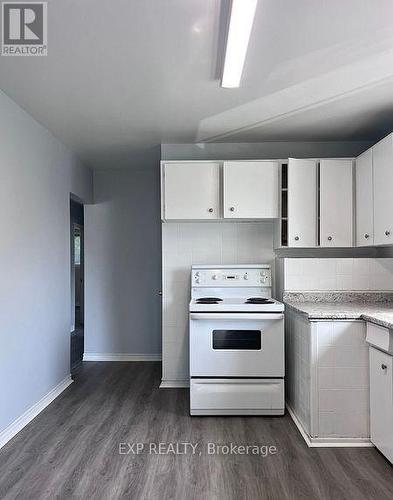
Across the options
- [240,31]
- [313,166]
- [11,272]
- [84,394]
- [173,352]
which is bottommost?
[84,394]

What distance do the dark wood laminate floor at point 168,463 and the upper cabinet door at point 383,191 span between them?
1460mm

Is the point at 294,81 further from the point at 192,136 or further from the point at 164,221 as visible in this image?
the point at 164,221

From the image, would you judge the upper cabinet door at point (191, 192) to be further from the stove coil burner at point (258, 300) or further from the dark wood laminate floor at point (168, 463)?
the dark wood laminate floor at point (168, 463)

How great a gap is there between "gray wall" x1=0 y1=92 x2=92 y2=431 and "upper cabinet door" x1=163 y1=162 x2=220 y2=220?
3.45ft

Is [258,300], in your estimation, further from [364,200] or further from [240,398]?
[364,200]

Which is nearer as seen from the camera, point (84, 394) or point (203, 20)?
point (203, 20)

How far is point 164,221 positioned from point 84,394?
174 cm

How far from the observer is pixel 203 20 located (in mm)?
1882

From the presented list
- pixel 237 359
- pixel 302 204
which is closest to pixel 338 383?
pixel 237 359

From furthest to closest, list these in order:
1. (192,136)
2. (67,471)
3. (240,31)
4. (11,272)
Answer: (192,136) < (11,272) < (67,471) < (240,31)

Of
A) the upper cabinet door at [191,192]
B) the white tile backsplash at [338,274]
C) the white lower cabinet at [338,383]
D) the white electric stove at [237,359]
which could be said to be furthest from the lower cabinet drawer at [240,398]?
the upper cabinet door at [191,192]

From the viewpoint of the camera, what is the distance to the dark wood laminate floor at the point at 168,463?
2084 millimetres

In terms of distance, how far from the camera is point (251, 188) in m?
3.51

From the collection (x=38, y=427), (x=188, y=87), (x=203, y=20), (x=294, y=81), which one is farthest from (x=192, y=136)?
(x=38, y=427)
